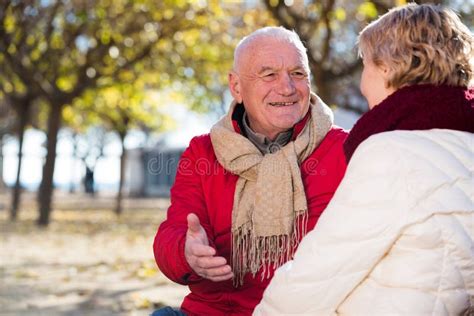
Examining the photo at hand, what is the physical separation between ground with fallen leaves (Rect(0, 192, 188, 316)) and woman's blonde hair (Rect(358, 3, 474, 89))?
15.9 ft

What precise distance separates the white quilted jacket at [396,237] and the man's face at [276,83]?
106 centimetres

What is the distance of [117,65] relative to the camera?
18.7 m

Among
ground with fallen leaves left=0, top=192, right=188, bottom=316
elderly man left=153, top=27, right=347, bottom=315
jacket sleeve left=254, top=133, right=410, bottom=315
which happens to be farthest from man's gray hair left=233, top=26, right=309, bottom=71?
ground with fallen leaves left=0, top=192, right=188, bottom=316

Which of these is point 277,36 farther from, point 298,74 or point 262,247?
point 262,247

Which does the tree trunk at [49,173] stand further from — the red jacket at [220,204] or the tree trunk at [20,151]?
the red jacket at [220,204]

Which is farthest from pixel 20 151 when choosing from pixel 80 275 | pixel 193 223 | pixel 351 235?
pixel 351 235

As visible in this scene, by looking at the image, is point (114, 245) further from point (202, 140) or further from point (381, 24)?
point (381, 24)

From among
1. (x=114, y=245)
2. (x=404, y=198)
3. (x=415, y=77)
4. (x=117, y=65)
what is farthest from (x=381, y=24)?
(x=117, y=65)

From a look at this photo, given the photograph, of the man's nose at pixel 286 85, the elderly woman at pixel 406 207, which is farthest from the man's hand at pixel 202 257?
the man's nose at pixel 286 85

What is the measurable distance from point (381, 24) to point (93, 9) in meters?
15.0

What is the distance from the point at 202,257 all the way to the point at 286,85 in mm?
901

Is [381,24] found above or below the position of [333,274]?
above

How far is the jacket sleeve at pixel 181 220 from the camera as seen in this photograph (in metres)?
2.99

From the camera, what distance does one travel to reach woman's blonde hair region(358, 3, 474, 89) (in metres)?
2.37
